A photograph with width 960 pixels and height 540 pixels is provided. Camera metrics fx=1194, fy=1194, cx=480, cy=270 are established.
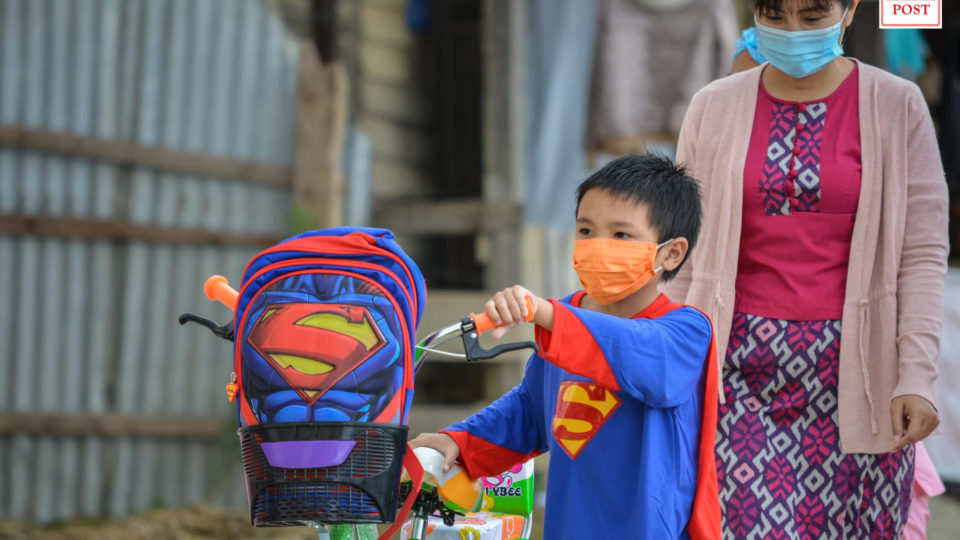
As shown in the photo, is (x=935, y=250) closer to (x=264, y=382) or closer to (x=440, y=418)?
(x=264, y=382)

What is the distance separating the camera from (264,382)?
2.06m

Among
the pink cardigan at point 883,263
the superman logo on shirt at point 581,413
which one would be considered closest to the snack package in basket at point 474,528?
the superman logo on shirt at point 581,413

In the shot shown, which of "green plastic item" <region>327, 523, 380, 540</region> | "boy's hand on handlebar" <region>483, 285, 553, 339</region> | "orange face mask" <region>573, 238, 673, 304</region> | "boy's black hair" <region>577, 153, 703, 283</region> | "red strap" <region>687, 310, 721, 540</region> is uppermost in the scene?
"boy's black hair" <region>577, 153, 703, 283</region>

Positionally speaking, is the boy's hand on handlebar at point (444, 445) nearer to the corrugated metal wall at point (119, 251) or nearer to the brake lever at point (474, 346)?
the brake lever at point (474, 346)

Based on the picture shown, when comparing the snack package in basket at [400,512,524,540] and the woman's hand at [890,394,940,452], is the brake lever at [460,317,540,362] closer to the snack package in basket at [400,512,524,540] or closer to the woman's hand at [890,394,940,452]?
the snack package in basket at [400,512,524,540]

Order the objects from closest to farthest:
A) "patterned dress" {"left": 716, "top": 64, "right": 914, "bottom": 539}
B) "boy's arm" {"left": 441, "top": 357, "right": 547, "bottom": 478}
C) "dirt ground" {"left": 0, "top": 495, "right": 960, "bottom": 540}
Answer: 1. "boy's arm" {"left": 441, "top": 357, "right": 547, "bottom": 478}
2. "patterned dress" {"left": 716, "top": 64, "right": 914, "bottom": 539}
3. "dirt ground" {"left": 0, "top": 495, "right": 960, "bottom": 540}

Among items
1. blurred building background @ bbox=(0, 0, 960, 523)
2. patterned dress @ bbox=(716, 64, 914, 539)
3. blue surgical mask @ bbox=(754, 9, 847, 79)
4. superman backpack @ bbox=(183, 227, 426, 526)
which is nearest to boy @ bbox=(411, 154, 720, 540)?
superman backpack @ bbox=(183, 227, 426, 526)

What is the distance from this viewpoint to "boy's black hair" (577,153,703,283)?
2.40 metres

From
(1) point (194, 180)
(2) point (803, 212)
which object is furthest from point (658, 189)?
(1) point (194, 180)

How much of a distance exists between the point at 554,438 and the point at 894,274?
93 cm

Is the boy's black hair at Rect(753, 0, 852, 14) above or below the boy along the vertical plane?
above

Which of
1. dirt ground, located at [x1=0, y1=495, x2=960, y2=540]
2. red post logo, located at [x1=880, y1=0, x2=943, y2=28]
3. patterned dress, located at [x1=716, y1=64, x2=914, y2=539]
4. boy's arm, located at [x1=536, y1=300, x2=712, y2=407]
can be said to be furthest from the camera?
dirt ground, located at [x1=0, y1=495, x2=960, y2=540]

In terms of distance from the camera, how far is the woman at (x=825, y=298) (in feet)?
9.00

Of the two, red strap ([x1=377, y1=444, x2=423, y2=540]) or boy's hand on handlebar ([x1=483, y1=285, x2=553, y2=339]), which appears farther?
red strap ([x1=377, y1=444, x2=423, y2=540])
